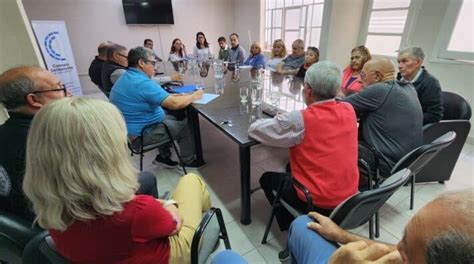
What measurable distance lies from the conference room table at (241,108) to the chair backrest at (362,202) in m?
0.58

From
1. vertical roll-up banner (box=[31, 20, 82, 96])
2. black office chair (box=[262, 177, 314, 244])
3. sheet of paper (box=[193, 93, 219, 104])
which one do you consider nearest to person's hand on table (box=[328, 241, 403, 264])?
black office chair (box=[262, 177, 314, 244])

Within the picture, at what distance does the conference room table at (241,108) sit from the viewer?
1.52 metres

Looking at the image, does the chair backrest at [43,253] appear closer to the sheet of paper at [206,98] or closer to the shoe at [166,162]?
the sheet of paper at [206,98]

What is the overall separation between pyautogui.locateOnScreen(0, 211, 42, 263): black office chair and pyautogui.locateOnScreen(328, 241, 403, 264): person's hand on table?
Result: 3.60ft

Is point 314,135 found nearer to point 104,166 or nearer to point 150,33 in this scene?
point 104,166

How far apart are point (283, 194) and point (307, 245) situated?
1.28 feet

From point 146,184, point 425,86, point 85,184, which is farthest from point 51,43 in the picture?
point 425,86

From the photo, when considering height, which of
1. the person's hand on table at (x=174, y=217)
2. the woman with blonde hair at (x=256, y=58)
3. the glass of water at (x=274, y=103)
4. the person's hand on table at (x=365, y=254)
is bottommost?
the person's hand on table at (x=365, y=254)

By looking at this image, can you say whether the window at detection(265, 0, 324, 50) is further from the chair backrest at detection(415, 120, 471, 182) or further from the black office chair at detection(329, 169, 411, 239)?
the black office chair at detection(329, 169, 411, 239)

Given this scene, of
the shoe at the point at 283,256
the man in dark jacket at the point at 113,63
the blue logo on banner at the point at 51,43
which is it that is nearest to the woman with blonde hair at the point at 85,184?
the shoe at the point at 283,256

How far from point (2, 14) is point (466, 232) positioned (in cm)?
309

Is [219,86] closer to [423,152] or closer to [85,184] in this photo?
[423,152]

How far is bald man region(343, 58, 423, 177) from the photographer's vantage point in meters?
1.51

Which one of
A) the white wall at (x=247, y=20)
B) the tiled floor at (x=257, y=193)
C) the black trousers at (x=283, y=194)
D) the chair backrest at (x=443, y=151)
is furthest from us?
the white wall at (x=247, y=20)
